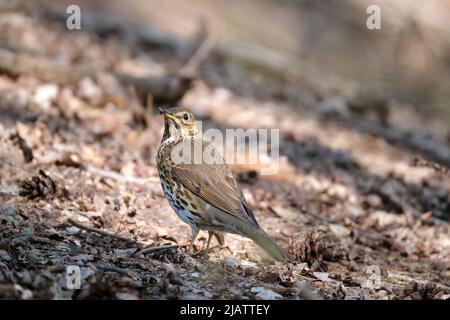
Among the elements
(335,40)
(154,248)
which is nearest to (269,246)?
(154,248)

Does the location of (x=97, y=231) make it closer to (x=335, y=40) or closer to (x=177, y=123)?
(x=177, y=123)

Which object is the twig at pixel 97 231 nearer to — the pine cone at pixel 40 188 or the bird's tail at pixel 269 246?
the pine cone at pixel 40 188

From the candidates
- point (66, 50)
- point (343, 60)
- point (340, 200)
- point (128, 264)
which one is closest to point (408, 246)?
point (340, 200)

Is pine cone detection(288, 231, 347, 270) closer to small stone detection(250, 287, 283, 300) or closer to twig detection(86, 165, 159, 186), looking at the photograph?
small stone detection(250, 287, 283, 300)

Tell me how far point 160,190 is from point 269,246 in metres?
2.16

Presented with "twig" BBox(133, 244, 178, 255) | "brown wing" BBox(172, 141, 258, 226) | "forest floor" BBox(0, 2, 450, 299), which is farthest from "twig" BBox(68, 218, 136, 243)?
"brown wing" BBox(172, 141, 258, 226)

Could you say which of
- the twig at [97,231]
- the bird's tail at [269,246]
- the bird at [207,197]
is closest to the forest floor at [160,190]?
the twig at [97,231]

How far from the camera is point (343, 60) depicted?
16047 millimetres

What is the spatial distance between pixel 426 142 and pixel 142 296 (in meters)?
7.16

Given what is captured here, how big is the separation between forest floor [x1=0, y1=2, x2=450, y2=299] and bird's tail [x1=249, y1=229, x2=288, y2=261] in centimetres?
14

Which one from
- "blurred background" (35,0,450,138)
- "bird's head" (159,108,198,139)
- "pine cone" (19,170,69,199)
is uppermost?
"blurred background" (35,0,450,138)

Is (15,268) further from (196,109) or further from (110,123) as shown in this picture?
(196,109)

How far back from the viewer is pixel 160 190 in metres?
7.41

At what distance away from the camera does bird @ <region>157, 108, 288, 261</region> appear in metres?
5.75
